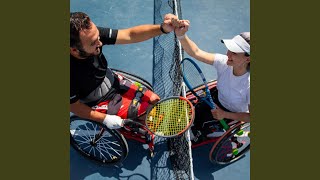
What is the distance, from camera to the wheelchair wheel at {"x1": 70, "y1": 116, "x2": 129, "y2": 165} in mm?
4605

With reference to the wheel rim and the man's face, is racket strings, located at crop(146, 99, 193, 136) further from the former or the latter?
the man's face

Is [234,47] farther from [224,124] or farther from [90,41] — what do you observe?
[90,41]

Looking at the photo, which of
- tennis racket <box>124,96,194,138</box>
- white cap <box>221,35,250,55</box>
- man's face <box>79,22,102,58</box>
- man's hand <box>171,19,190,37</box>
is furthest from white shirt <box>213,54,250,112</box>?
man's face <box>79,22,102,58</box>

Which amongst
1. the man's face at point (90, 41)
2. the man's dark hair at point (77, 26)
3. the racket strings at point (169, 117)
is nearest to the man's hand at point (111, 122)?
the racket strings at point (169, 117)

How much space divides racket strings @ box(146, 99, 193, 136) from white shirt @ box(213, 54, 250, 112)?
46 centimetres

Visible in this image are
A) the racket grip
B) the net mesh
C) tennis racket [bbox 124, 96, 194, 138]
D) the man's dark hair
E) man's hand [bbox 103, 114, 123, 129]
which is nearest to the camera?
the man's dark hair

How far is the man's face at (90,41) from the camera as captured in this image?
11.1ft

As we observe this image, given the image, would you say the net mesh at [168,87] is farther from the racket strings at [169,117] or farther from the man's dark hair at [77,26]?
the man's dark hair at [77,26]

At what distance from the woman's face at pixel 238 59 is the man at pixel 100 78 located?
0.70 metres

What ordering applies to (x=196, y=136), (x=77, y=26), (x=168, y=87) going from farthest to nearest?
1. (x=168, y=87)
2. (x=196, y=136)
3. (x=77, y=26)

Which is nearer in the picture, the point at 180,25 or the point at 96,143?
the point at 180,25

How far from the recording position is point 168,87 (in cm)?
550

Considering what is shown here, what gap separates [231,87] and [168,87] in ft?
5.55

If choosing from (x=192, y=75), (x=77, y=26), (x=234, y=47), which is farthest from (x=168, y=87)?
(x=77, y=26)
